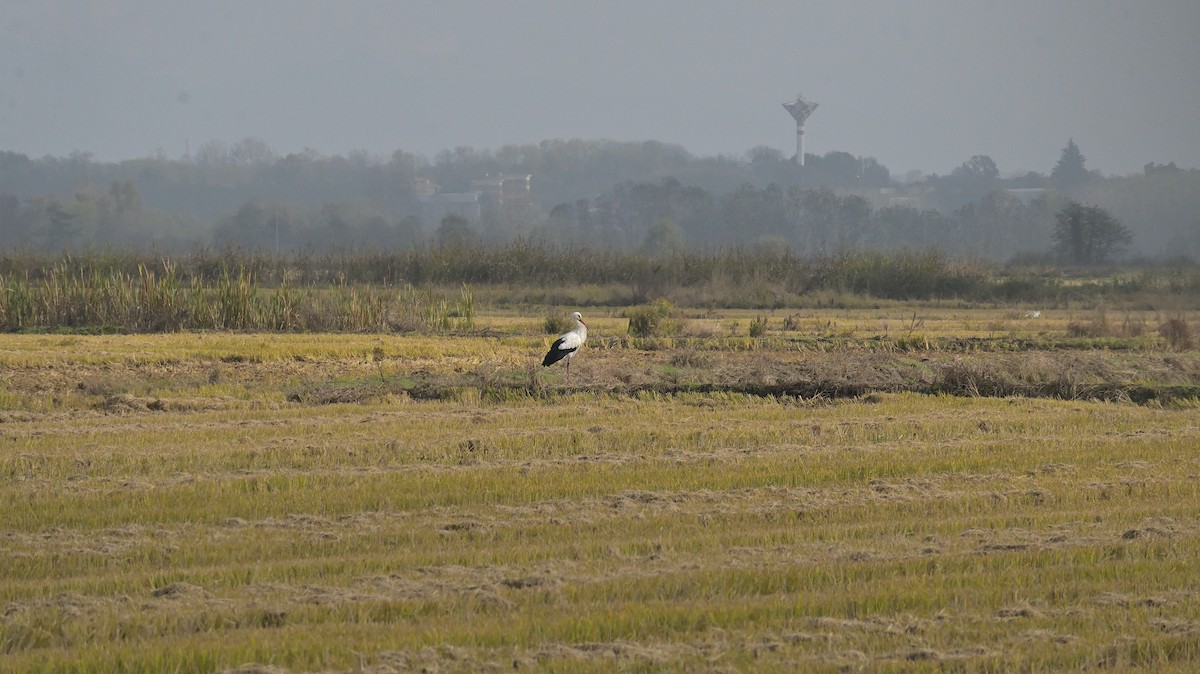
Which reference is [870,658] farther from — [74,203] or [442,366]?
[74,203]

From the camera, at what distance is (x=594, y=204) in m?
127

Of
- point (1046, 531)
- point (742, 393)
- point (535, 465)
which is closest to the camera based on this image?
point (1046, 531)

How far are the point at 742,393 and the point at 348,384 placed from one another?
5824 mm

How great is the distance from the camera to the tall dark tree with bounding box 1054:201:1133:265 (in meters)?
67.2

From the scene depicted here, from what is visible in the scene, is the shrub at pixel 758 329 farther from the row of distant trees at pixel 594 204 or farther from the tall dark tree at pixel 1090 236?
the tall dark tree at pixel 1090 236

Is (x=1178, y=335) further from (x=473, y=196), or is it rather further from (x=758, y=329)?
(x=473, y=196)

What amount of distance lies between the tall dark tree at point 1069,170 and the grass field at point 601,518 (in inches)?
4643

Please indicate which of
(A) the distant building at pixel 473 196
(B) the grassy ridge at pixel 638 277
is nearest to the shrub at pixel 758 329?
(B) the grassy ridge at pixel 638 277

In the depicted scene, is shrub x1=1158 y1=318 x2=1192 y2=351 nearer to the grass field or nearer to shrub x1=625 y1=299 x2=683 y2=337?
the grass field

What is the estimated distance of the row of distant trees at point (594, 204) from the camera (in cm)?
8644

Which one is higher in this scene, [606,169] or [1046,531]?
[606,169]

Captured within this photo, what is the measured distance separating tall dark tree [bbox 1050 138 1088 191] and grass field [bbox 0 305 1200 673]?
11793cm

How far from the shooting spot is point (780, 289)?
1759 inches

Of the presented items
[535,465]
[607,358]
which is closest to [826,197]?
[607,358]
